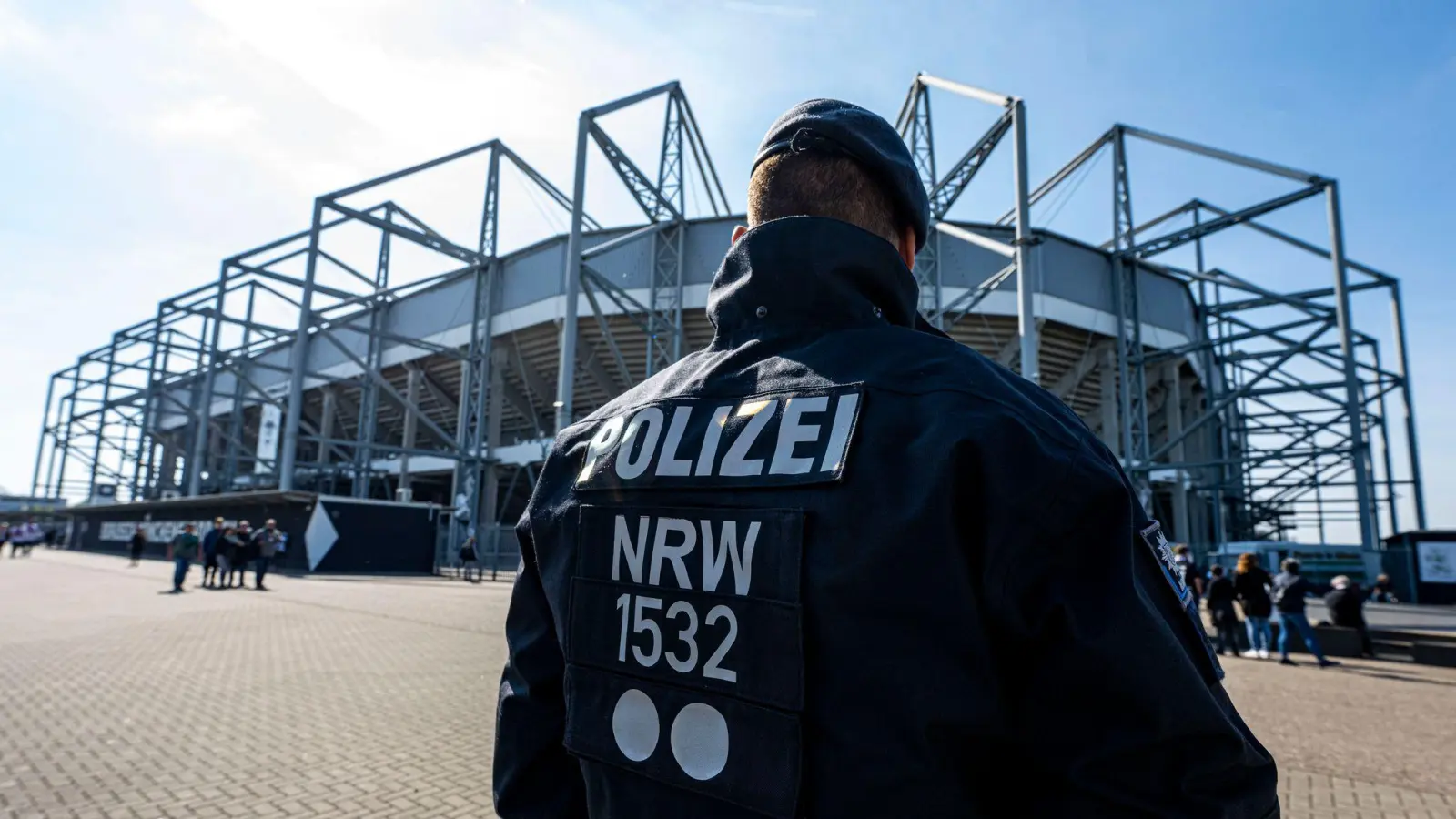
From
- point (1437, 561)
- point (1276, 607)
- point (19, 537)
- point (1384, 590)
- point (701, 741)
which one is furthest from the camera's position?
point (19, 537)

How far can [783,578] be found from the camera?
97cm

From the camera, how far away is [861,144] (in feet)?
4.06

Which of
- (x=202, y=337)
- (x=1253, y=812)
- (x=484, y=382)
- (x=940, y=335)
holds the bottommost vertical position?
(x=1253, y=812)

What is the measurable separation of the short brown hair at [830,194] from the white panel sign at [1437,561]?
61.1ft

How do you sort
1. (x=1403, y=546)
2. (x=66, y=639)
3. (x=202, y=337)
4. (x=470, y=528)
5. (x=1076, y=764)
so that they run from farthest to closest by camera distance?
(x=202, y=337)
(x=470, y=528)
(x=1403, y=546)
(x=66, y=639)
(x=1076, y=764)

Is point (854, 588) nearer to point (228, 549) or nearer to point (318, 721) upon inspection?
point (318, 721)

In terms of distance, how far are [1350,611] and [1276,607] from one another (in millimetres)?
1331

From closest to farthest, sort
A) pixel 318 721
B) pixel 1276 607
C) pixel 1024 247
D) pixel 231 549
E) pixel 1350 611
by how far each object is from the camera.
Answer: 1. pixel 318 721
2. pixel 1276 607
3. pixel 1350 611
4. pixel 1024 247
5. pixel 231 549

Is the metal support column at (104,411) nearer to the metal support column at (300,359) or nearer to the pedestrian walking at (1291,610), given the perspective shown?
the metal support column at (300,359)

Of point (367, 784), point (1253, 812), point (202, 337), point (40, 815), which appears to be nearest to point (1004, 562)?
point (1253, 812)

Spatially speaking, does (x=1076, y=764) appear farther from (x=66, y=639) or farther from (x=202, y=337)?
(x=202, y=337)

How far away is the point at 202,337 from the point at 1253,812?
43189mm

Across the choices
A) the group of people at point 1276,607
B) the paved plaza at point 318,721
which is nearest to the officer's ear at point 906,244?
the paved plaza at point 318,721

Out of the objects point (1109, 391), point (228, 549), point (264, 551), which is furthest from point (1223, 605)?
point (228, 549)
